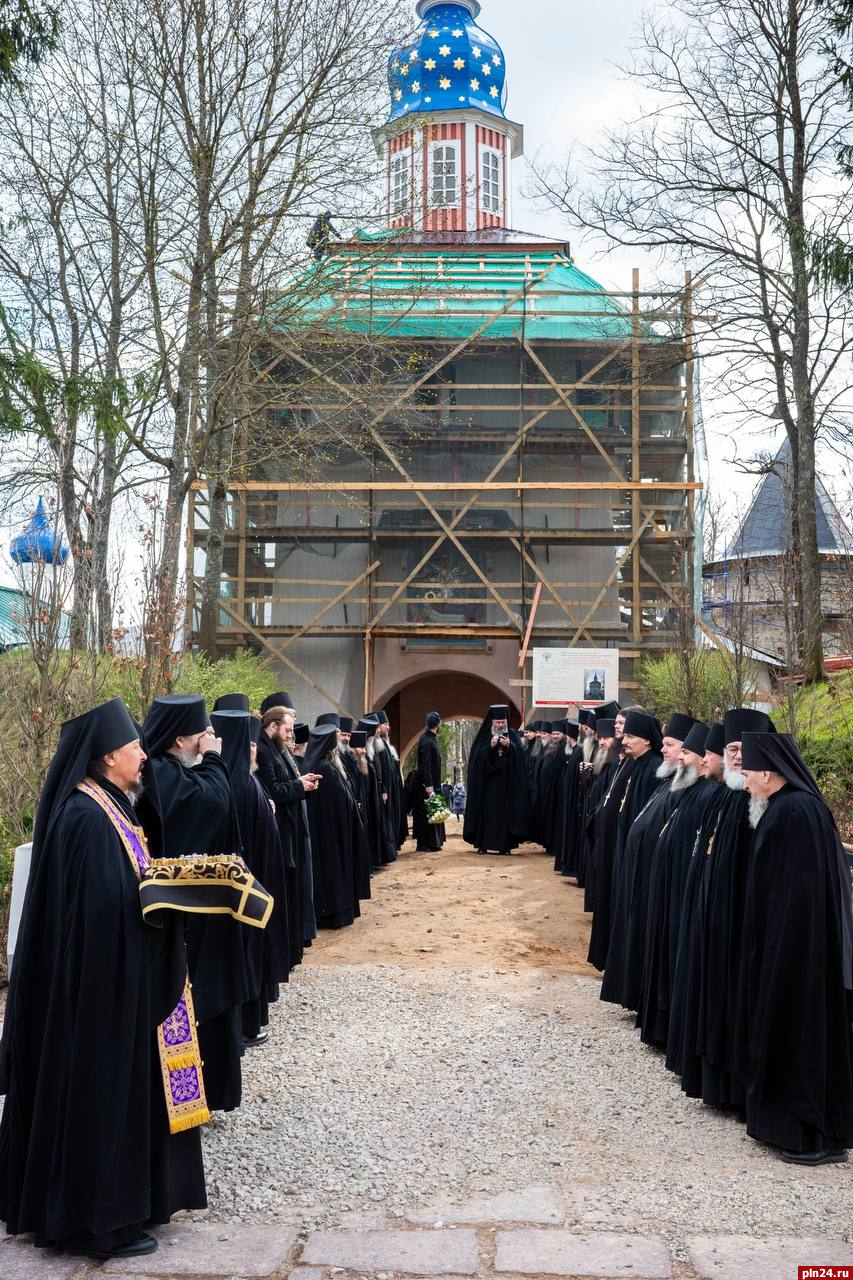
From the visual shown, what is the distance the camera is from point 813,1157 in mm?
5543

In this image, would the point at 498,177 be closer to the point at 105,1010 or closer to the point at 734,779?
the point at 734,779

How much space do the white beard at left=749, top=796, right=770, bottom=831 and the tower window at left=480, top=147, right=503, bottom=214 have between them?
28640 millimetres

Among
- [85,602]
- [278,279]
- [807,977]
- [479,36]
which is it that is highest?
[479,36]

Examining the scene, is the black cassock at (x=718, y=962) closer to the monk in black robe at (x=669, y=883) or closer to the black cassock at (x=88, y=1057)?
the monk in black robe at (x=669, y=883)

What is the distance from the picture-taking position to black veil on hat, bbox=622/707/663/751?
9.09 metres

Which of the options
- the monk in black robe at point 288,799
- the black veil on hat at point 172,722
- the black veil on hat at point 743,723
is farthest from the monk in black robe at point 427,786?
the black veil on hat at point 172,722

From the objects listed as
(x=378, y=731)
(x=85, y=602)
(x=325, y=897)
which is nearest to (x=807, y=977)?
(x=325, y=897)

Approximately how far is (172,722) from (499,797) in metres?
12.8

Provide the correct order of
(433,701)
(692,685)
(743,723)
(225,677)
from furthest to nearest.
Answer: (433,701) → (225,677) → (692,685) → (743,723)

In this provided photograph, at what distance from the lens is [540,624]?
82.2 feet

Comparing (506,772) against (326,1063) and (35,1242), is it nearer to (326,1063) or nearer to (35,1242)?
(326,1063)

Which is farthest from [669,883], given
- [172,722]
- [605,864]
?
[172,722]

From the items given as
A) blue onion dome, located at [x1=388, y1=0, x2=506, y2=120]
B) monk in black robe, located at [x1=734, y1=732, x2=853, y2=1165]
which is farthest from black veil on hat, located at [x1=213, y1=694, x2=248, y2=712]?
blue onion dome, located at [x1=388, y1=0, x2=506, y2=120]

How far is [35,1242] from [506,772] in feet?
46.3
